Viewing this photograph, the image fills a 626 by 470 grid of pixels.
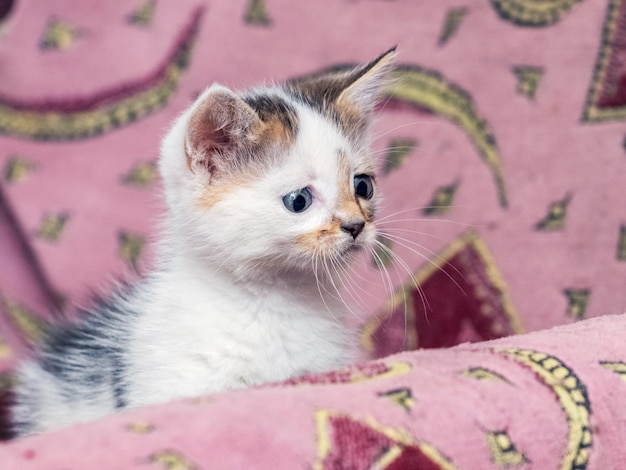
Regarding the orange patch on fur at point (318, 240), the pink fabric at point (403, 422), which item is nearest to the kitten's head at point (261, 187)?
the orange patch on fur at point (318, 240)

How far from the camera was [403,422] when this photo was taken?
629 mm

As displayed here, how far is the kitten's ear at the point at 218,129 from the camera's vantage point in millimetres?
787

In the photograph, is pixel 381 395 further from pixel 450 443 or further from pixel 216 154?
pixel 216 154

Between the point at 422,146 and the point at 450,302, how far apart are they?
0.90 feet

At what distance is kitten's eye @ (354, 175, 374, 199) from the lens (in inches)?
36.5

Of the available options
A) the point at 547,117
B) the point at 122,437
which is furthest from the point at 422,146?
the point at 122,437

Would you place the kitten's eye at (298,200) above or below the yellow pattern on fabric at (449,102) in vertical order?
below

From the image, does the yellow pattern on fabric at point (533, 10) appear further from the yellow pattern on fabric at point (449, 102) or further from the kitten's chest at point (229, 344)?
the kitten's chest at point (229, 344)

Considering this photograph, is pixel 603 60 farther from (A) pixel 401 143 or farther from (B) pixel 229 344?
(B) pixel 229 344

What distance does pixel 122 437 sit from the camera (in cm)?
56

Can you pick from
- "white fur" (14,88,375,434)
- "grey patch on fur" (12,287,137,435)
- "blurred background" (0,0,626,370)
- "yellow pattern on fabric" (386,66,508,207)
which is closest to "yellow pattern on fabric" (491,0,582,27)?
"blurred background" (0,0,626,370)

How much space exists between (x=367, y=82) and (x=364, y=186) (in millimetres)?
139

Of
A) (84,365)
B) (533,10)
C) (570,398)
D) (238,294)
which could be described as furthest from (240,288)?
(533,10)

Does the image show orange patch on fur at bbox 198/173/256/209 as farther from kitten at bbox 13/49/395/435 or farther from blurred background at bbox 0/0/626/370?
blurred background at bbox 0/0/626/370
